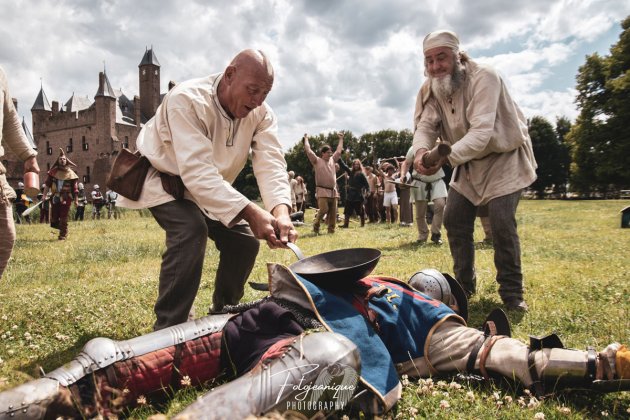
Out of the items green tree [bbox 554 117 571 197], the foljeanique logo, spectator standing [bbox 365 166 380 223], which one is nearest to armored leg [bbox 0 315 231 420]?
the foljeanique logo

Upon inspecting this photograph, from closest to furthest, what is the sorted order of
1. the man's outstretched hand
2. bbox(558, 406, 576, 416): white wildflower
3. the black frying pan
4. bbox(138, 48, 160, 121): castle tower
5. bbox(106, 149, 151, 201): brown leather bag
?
1. bbox(558, 406, 576, 416): white wildflower
2. the black frying pan
3. the man's outstretched hand
4. bbox(106, 149, 151, 201): brown leather bag
5. bbox(138, 48, 160, 121): castle tower

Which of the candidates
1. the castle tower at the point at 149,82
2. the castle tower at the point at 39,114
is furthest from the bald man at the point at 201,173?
the castle tower at the point at 39,114

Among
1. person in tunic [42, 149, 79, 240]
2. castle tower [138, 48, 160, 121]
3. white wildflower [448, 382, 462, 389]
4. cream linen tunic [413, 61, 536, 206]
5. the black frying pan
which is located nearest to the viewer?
white wildflower [448, 382, 462, 389]

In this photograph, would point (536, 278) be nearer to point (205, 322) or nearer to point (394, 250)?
point (394, 250)

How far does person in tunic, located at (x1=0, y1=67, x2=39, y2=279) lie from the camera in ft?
→ 12.1

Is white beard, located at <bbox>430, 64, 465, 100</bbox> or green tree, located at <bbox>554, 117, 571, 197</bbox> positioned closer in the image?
white beard, located at <bbox>430, 64, 465, 100</bbox>

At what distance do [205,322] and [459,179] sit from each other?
9.72 feet

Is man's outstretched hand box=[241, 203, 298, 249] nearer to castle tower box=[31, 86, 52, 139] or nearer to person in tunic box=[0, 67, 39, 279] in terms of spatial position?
person in tunic box=[0, 67, 39, 279]

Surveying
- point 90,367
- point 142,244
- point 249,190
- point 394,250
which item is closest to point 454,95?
point 90,367

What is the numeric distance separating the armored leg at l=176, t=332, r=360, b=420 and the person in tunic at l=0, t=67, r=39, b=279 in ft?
9.74

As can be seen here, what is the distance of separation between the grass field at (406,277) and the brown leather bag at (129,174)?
47.3 inches

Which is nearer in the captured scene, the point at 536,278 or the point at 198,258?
the point at 198,258

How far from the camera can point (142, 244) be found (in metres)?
9.62

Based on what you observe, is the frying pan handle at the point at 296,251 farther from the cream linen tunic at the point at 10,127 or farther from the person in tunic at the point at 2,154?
the cream linen tunic at the point at 10,127
